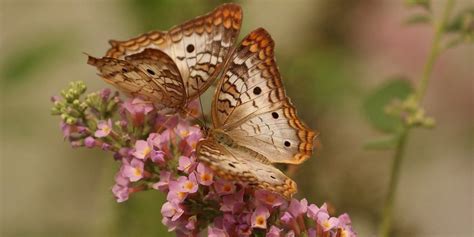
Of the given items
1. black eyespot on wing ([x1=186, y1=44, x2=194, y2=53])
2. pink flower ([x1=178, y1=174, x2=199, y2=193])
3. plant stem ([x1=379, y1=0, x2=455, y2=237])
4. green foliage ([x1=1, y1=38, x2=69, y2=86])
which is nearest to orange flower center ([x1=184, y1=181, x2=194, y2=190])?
pink flower ([x1=178, y1=174, x2=199, y2=193])

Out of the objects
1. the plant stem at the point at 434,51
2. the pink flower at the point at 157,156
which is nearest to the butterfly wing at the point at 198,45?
the pink flower at the point at 157,156

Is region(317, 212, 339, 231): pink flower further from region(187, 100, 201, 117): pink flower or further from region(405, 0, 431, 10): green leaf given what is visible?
region(405, 0, 431, 10): green leaf

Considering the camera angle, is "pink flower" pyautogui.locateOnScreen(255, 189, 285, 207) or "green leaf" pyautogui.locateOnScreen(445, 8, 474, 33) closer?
"pink flower" pyautogui.locateOnScreen(255, 189, 285, 207)

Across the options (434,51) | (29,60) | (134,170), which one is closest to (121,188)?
(134,170)

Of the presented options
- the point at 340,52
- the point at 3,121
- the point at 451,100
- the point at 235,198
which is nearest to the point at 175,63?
the point at 235,198

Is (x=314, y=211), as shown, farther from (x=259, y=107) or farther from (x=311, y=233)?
(x=259, y=107)

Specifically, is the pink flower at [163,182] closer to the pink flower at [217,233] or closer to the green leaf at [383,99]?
the pink flower at [217,233]

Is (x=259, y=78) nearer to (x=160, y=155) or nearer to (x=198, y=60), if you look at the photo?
(x=198, y=60)
